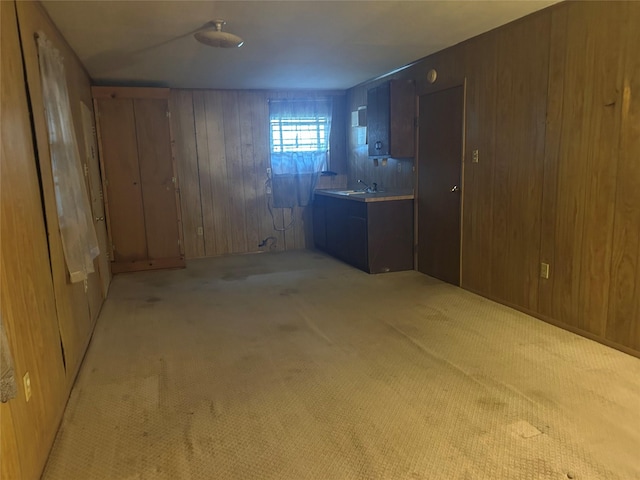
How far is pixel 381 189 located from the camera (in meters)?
5.62

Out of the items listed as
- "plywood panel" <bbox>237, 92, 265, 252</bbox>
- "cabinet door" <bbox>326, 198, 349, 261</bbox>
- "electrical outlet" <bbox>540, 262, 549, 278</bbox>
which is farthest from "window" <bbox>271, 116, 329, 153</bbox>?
"electrical outlet" <bbox>540, 262, 549, 278</bbox>

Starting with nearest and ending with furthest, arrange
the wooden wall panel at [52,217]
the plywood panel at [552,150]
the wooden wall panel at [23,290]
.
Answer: the wooden wall panel at [23,290]
the wooden wall panel at [52,217]
the plywood panel at [552,150]

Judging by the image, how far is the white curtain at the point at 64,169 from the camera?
2584mm

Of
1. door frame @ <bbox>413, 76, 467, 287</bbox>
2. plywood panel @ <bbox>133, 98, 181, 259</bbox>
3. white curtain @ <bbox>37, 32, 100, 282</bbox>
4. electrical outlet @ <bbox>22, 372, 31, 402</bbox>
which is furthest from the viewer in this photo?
plywood panel @ <bbox>133, 98, 181, 259</bbox>

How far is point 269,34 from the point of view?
3.46m

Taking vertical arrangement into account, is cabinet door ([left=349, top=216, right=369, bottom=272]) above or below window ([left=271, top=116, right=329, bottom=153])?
below

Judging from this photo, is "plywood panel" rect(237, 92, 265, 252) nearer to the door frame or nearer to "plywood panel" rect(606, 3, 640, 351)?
the door frame

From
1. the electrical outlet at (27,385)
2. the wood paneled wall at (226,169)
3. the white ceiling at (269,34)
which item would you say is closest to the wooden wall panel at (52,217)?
the white ceiling at (269,34)

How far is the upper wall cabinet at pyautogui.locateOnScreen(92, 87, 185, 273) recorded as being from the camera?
5.14 meters

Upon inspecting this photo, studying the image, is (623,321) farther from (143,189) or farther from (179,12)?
(143,189)

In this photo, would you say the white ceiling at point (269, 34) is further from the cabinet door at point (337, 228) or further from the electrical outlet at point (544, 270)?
the electrical outlet at point (544, 270)

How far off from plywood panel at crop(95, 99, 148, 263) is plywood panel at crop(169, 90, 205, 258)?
634mm

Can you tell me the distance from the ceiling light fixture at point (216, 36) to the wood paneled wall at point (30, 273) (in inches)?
38.1

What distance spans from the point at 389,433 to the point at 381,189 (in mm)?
3902
